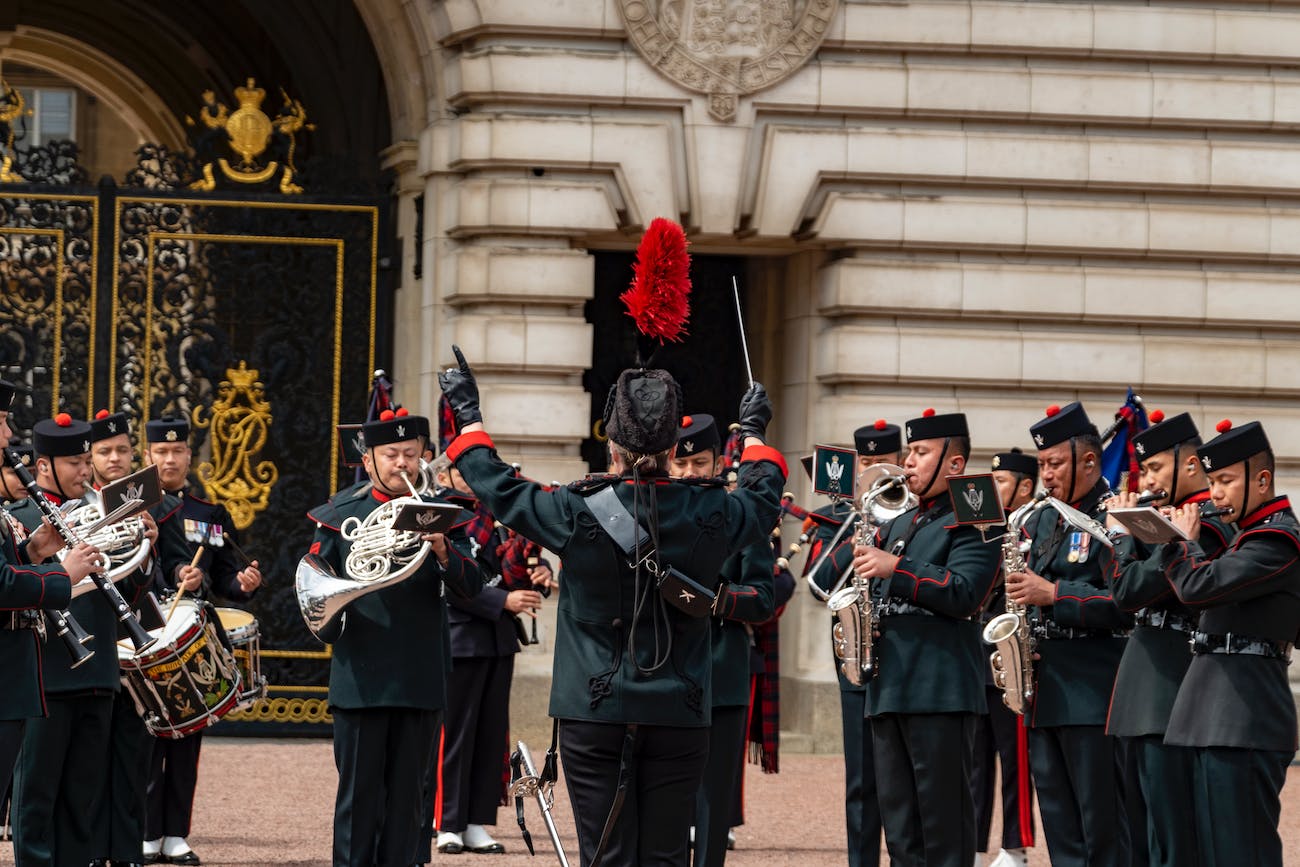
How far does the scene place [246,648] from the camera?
33.3ft

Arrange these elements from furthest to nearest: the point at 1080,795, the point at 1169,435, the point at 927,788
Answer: the point at 1080,795 → the point at 1169,435 → the point at 927,788

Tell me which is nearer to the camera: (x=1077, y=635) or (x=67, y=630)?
(x=67, y=630)

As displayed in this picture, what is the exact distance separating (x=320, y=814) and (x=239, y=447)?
3909 mm

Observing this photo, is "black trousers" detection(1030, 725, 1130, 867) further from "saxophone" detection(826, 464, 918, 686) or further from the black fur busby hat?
the black fur busby hat

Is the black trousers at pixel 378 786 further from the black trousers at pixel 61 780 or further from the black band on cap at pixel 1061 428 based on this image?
the black band on cap at pixel 1061 428

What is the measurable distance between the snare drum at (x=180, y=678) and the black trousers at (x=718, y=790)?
210 cm

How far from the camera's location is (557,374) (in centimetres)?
1372

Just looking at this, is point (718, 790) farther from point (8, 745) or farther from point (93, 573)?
point (8, 745)

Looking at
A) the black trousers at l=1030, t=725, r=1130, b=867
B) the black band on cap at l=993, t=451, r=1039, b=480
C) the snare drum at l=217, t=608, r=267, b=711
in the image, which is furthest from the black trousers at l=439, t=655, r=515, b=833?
the black trousers at l=1030, t=725, r=1130, b=867

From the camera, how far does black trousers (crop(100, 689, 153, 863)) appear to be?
363 inches

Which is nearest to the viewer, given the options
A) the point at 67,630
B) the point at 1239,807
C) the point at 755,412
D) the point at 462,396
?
the point at 462,396

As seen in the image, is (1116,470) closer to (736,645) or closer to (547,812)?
(736,645)

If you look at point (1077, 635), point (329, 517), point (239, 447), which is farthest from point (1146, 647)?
point (239, 447)

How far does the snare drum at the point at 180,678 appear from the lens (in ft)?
30.3
